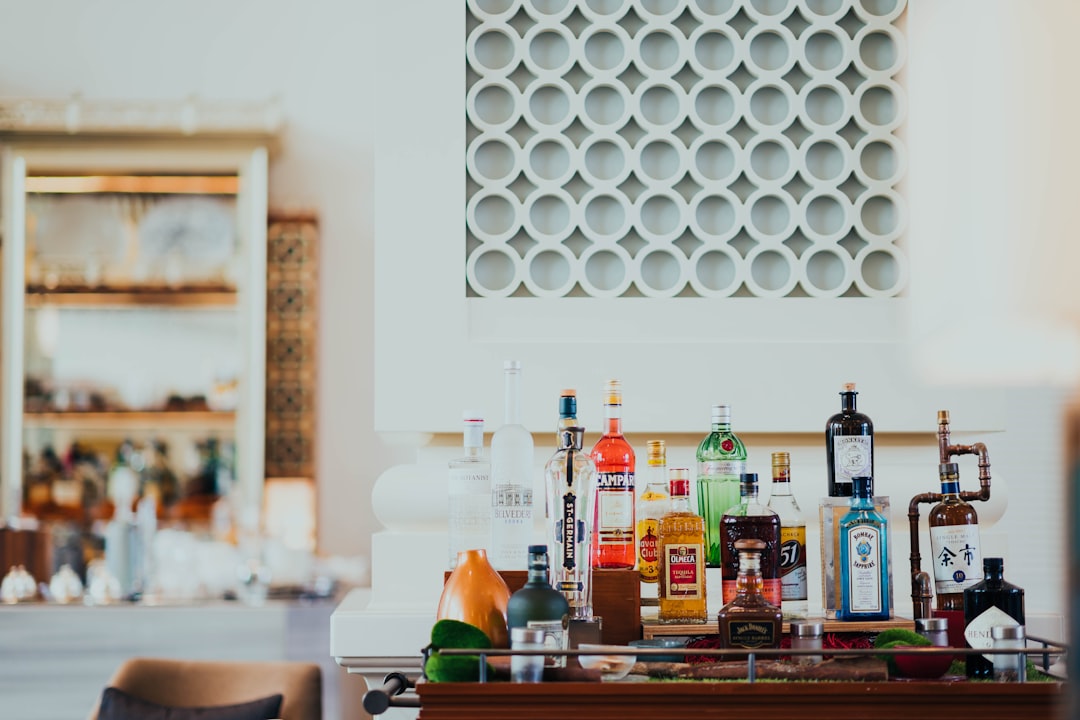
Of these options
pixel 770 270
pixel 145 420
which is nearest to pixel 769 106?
pixel 770 270

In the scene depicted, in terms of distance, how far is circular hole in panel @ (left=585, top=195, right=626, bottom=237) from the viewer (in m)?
2.17

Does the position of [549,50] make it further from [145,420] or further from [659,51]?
[145,420]

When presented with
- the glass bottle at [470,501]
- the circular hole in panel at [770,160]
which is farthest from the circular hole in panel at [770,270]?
the glass bottle at [470,501]

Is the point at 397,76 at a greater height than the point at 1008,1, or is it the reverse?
the point at 397,76

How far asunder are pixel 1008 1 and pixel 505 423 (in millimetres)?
986

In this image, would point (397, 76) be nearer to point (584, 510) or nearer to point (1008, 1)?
point (584, 510)

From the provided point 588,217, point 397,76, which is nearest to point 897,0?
point 588,217

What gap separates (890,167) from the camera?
7.23 feet

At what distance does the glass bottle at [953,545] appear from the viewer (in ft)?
5.98

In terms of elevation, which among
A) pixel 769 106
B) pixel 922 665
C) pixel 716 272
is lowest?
pixel 922 665

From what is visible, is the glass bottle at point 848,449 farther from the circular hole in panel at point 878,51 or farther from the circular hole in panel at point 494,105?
the circular hole in panel at point 494,105

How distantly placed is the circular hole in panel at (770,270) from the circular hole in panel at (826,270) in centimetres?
4

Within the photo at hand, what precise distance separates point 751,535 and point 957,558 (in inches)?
13.2

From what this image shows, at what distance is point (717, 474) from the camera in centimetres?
191
